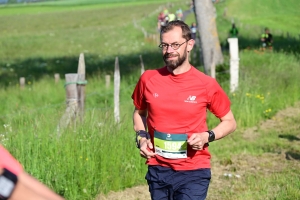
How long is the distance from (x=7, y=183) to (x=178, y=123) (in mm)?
3181

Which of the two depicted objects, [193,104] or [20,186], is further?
[193,104]

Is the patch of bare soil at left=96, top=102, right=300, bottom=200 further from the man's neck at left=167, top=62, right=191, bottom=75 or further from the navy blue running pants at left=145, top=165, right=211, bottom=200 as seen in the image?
the man's neck at left=167, top=62, right=191, bottom=75

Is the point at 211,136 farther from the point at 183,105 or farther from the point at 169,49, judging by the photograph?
the point at 169,49

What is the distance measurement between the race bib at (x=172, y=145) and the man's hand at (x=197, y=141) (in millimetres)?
141

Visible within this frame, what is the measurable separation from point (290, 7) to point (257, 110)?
54.4m

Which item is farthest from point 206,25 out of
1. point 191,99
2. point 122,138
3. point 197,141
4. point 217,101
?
point 197,141

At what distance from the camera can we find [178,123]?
176 inches

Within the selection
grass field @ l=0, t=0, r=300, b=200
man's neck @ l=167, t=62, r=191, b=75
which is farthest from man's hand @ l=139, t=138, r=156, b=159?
grass field @ l=0, t=0, r=300, b=200

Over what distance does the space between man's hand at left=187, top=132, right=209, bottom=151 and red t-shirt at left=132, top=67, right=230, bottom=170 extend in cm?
18

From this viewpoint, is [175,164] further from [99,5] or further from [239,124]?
[99,5]

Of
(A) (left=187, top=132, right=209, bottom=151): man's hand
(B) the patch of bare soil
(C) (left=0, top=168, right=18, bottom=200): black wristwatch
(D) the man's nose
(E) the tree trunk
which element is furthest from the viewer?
(E) the tree trunk

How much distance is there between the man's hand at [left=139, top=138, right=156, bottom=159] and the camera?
439 cm

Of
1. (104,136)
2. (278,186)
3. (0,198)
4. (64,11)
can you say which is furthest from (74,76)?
(64,11)

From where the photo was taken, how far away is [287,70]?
52.3ft
